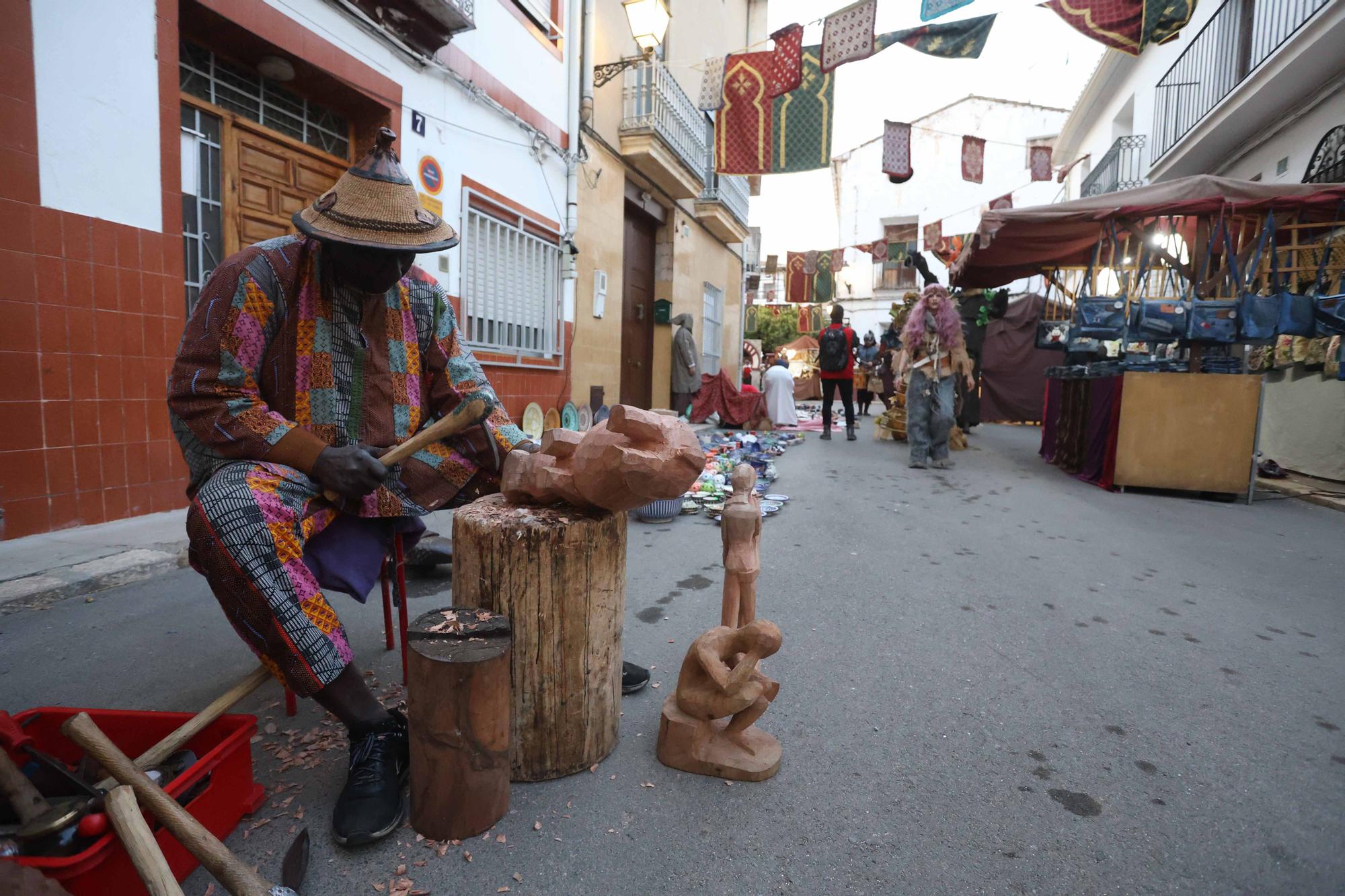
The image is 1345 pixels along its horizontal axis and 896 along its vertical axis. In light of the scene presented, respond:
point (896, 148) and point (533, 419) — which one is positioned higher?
point (896, 148)

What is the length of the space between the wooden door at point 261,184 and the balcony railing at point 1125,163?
41.5ft

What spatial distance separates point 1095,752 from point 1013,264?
6653 mm

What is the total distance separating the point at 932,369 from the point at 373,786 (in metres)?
6.47

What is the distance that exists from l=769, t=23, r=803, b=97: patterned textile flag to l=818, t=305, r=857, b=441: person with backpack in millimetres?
2830

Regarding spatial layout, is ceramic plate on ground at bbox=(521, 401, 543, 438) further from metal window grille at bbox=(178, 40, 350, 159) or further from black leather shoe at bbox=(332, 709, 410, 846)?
black leather shoe at bbox=(332, 709, 410, 846)

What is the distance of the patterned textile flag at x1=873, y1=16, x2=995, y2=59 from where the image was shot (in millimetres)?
7020

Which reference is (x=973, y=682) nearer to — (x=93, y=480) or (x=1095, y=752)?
(x=1095, y=752)

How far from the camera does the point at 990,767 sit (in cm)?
174

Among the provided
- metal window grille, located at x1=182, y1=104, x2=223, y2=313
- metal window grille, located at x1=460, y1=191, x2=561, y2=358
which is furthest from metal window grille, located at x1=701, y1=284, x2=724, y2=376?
metal window grille, located at x1=182, y1=104, x2=223, y2=313

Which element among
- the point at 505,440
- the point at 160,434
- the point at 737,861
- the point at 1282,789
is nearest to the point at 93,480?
the point at 160,434

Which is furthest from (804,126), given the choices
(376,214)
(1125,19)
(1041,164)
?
(1041,164)

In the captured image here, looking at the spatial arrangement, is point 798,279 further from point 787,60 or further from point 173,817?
point 173,817

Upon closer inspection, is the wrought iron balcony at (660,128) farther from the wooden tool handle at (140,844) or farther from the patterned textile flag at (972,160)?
the wooden tool handle at (140,844)

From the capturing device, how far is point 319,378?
5.93 ft
